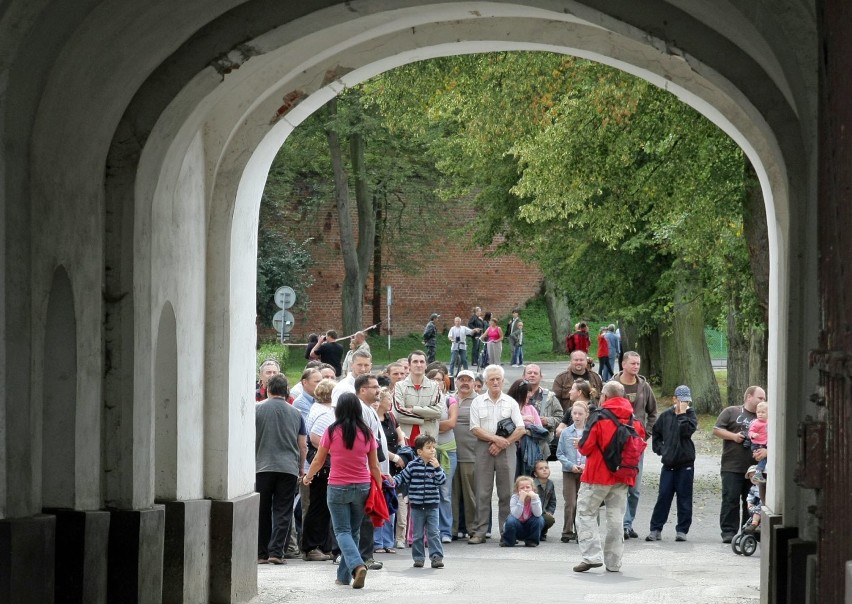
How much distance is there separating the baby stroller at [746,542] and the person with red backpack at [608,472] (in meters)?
1.69

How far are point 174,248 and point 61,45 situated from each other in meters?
2.33

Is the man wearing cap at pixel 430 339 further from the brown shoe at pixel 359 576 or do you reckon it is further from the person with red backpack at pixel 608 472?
the brown shoe at pixel 359 576

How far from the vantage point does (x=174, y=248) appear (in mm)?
10039

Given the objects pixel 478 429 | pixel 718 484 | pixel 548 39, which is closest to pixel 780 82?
pixel 548 39

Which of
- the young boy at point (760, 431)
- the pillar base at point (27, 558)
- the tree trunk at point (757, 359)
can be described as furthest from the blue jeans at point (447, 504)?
the tree trunk at point (757, 359)

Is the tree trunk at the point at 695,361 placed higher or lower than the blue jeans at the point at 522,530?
higher

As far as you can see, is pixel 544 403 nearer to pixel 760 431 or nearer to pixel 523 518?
pixel 523 518

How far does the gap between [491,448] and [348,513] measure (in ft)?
13.0

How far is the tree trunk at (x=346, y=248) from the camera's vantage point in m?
39.1

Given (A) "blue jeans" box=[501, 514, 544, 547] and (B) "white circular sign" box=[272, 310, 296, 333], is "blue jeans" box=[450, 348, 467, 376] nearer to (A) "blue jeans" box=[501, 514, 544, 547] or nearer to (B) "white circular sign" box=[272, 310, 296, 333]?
(B) "white circular sign" box=[272, 310, 296, 333]

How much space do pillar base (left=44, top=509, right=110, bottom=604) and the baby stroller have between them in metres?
7.37

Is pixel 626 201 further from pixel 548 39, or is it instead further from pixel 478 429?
pixel 548 39

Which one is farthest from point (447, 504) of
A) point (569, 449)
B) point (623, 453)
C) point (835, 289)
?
point (835, 289)

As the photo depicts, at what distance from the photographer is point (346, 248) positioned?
128 feet
